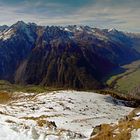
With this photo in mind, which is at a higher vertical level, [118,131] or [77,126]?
[118,131]

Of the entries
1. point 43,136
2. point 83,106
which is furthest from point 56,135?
point 83,106

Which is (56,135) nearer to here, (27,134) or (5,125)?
(27,134)

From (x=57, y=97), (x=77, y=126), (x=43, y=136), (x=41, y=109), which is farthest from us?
(x=57, y=97)

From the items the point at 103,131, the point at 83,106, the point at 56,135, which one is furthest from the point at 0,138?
the point at 83,106

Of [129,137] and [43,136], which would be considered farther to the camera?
[43,136]

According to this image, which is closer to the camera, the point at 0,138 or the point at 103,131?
the point at 103,131

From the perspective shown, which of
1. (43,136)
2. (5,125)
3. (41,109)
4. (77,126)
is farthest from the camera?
(41,109)

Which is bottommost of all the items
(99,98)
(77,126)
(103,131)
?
(99,98)

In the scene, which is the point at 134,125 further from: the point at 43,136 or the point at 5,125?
the point at 5,125

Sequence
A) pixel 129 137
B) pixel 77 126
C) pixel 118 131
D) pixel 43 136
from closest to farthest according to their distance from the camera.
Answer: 1. pixel 129 137
2. pixel 118 131
3. pixel 43 136
4. pixel 77 126
